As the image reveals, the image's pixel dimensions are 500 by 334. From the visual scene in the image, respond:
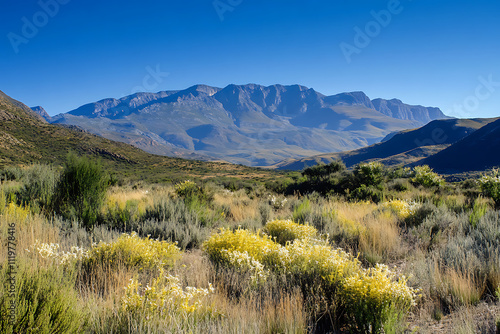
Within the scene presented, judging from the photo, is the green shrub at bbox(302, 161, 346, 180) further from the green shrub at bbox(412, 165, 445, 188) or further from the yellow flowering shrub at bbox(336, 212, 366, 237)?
the yellow flowering shrub at bbox(336, 212, 366, 237)

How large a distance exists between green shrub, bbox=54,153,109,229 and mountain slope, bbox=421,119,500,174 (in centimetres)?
15552

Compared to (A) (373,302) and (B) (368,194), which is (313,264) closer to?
(A) (373,302)

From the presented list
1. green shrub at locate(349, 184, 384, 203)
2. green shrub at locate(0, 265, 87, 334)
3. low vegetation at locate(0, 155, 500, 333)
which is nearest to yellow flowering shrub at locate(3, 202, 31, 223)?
low vegetation at locate(0, 155, 500, 333)

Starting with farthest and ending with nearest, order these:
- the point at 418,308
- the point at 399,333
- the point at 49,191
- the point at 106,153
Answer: the point at 106,153, the point at 49,191, the point at 418,308, the point at 399,333

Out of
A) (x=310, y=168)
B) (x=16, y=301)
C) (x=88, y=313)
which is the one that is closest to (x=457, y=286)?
(x=88, y=313)

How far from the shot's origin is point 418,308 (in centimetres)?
314

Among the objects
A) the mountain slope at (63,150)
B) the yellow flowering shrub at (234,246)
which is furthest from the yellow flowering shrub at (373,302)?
the mountain slope at (63,150)

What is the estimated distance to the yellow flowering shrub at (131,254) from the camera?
148 inches

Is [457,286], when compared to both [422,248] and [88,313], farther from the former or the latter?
[88,313]

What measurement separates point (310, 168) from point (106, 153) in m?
65.7

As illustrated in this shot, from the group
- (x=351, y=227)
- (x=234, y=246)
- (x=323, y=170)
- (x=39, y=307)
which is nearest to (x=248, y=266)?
(x=234, y=246)

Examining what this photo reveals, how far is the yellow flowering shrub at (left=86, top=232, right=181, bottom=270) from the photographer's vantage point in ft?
12.4

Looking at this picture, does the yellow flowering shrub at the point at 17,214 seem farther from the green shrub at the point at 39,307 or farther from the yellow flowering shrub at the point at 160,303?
the yellow flowering shrub at the point at 160,303

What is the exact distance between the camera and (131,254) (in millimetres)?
3854
